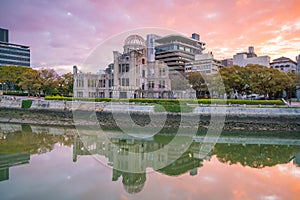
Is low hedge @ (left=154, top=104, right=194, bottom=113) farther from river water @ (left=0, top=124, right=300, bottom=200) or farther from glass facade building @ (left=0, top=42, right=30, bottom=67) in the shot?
glass facade building @ (left=0, top=42, right=30, bottom=67)

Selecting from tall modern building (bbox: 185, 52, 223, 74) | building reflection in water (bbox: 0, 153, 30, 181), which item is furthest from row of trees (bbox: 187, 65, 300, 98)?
tall modern building (bbox: 185, 52, 223, 74)

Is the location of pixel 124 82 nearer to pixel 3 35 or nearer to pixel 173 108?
pixel 173 108

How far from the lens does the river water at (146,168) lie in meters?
12.4

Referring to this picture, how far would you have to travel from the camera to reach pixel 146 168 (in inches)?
654

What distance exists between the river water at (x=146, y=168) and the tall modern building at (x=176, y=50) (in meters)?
62.8

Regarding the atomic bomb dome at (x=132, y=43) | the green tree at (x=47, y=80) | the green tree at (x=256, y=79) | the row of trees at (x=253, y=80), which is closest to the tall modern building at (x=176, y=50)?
the atomic bomb dome at (x=132, y=43)

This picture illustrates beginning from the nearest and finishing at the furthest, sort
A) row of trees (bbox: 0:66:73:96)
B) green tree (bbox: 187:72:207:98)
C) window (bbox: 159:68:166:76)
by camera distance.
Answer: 1. row of trees (bbox: 0:66:73:96)
2. window (bbox: 159:68:166:76)
3. green tree (bbox: 187:72:207:98)

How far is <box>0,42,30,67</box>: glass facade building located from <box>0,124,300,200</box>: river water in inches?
3544

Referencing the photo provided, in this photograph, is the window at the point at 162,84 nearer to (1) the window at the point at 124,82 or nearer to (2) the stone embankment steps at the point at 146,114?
(1) the window at the point at 124,82

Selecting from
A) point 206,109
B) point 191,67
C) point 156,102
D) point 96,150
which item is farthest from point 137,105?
point 191,67

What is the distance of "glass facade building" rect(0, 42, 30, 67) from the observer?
101 metres

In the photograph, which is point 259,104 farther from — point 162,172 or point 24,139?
point 24,139

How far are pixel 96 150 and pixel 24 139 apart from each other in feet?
31.7

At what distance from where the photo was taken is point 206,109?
109 feet
